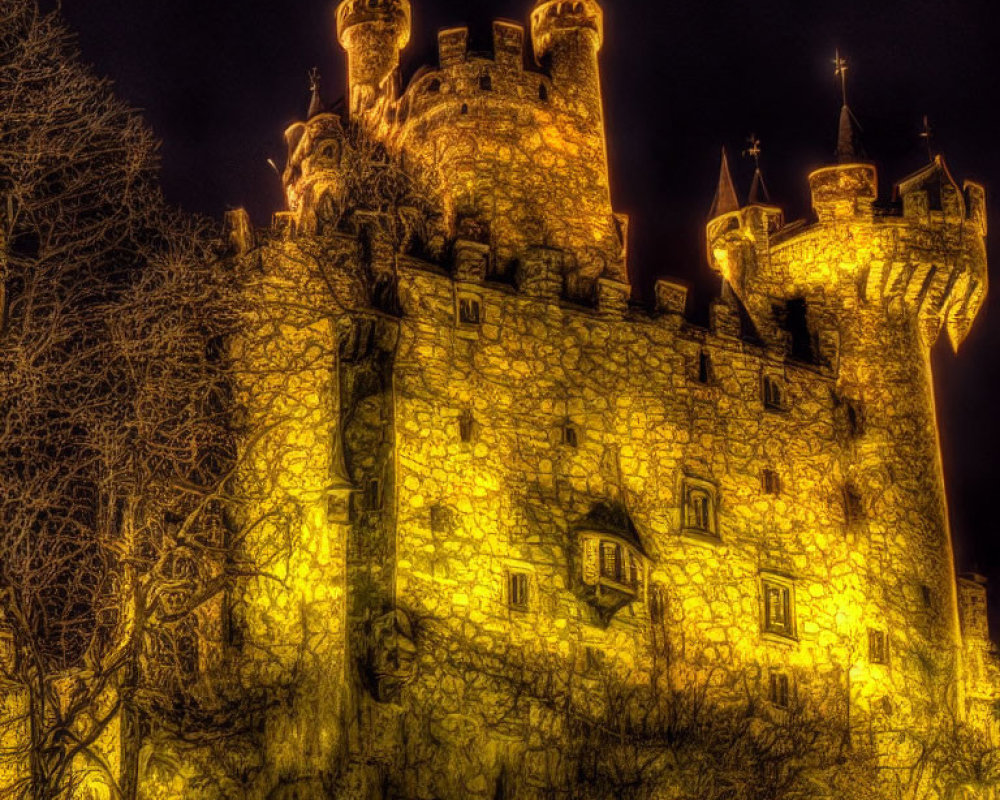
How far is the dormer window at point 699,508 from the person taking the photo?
29.1m

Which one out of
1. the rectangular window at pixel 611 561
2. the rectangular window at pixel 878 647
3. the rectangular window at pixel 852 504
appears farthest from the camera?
the rectangular window at pixel 852 504

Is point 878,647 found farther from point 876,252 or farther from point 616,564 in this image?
point 876,252

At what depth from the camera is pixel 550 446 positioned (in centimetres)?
2792

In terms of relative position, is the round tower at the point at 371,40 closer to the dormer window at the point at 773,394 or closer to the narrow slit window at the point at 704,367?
the narrow slit window at the point at 704,367

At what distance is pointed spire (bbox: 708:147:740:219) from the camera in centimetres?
Result: 3619

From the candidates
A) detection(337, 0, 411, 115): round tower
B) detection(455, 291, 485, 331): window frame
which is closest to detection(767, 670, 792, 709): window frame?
detection(455, 291, 485, 331): window frame

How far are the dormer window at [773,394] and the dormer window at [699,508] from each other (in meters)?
2.35

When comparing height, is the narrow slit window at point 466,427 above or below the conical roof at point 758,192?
below

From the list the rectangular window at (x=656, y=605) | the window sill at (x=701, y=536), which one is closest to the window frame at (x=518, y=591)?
the rectangular window at (x=656, y=605)

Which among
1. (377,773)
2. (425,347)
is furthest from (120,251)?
(377,773)

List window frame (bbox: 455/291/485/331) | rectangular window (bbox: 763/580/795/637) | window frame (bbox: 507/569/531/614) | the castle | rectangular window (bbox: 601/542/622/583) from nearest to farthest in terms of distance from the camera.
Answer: the castle
window frame (bbox: 507/569/531/614)
rectangular window (bbox: 601/542/622/583)
window frame (bbox: 455/291/485/331)
rectangular window (bbox: 763/580/795/637)

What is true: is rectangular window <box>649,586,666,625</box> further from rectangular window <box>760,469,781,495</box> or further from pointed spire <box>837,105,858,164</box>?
pointed spire <box>837,105,858,164</box>

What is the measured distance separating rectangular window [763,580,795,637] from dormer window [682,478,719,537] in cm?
141

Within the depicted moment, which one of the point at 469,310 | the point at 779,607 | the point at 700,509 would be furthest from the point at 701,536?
the point at 469,310
